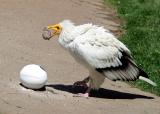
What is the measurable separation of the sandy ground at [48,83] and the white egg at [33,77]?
110 mm

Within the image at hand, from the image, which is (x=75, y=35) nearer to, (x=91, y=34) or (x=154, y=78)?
(x=91, y=34)

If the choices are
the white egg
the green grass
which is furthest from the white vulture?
the green grass

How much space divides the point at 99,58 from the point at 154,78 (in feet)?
7.87

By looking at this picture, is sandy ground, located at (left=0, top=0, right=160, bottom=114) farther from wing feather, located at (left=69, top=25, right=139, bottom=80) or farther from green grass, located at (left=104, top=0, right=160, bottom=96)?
green grass, located at (left=104, top=0, right=160, bottom=96)

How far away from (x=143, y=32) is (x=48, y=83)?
19.2 ft

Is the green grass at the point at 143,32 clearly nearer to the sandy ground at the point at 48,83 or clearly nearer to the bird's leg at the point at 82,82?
the sandy ground at the point at 48,83

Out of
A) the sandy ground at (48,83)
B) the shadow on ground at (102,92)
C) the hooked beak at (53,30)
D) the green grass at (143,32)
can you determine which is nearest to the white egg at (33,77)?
the sandy ground at (48,83)

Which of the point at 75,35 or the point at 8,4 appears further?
the point at 8,4

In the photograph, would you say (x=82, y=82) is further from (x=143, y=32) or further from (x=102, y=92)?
(x=143, y=32)

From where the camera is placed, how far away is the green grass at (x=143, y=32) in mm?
11806

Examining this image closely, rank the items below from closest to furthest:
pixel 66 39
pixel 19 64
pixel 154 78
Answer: pixel 66 39, pixel 19 64, pixel 154 78

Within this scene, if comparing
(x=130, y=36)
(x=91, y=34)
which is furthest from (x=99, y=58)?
(x=130, y=36)

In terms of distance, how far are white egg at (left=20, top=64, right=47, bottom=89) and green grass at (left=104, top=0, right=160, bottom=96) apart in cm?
224

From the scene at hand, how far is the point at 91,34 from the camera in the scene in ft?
29.9
